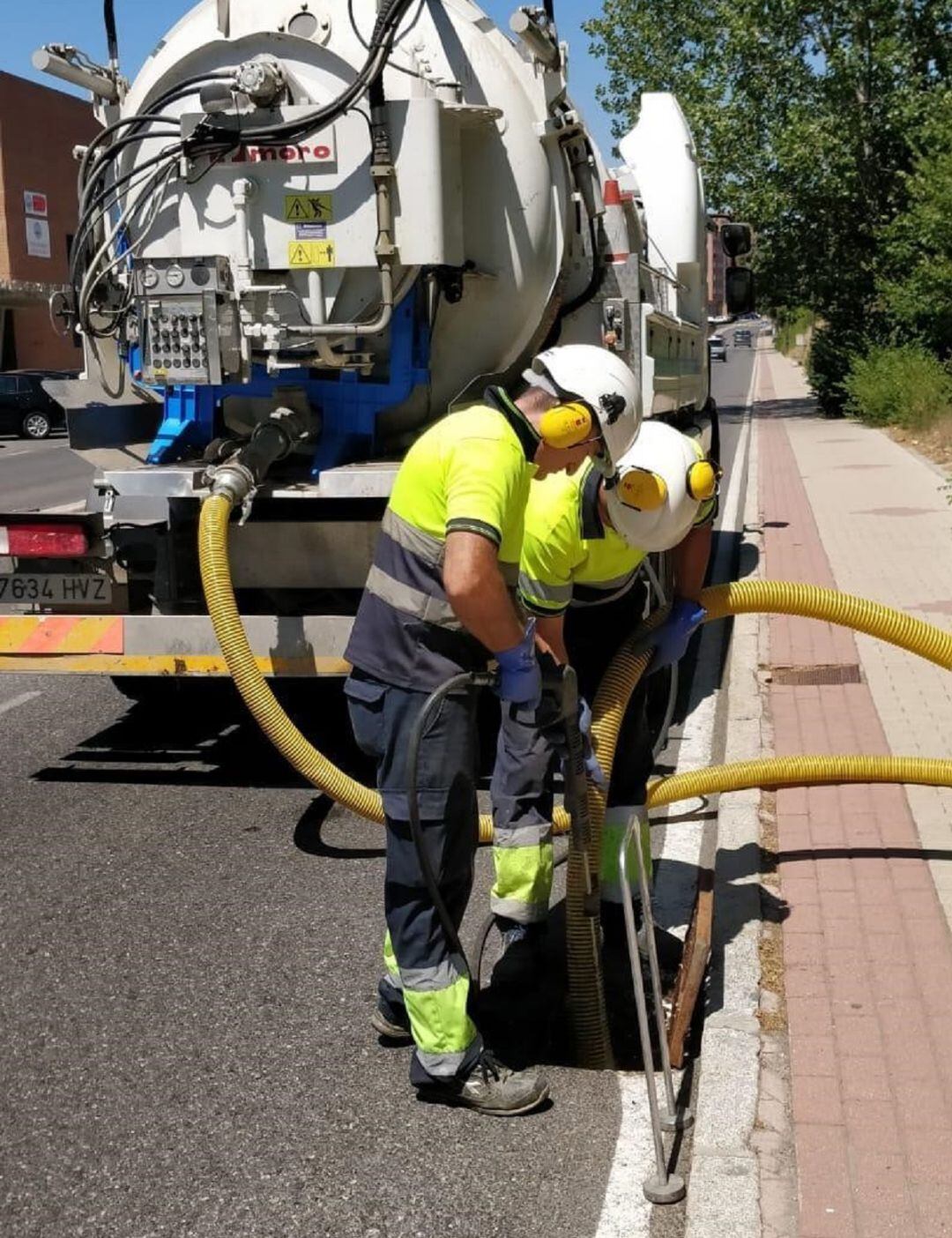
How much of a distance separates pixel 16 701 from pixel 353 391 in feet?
9.50

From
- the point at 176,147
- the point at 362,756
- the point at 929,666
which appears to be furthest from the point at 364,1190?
the point at 929,666

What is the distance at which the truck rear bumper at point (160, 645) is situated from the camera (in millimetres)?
5828

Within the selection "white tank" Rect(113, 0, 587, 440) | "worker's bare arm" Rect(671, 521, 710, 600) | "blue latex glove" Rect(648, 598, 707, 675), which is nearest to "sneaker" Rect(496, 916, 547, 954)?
"blue latex glove" Rect(648, 598, 707, 675)

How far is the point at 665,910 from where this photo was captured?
4.86m

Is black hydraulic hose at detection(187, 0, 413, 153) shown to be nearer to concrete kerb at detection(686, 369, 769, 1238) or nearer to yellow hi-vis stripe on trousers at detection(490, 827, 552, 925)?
yellow hi-vis stripe on trousers at detection(490, 827, 552, 925)

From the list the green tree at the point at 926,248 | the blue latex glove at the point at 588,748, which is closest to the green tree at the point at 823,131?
the green tree at the point at 926,248

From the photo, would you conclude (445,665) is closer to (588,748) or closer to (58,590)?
(588,748)

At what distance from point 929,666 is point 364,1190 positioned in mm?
5575

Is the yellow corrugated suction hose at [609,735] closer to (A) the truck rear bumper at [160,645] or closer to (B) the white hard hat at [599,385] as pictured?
(A) the truck rear bumper at [160,645]

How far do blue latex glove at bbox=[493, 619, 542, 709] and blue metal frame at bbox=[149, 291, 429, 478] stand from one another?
2.70m

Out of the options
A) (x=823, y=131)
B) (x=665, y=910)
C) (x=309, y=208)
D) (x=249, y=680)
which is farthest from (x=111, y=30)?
(x=823, y=131)

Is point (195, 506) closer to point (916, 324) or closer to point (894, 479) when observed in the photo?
point (894, 479)

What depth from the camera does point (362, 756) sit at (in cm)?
650

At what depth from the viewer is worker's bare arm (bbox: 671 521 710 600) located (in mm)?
4570
